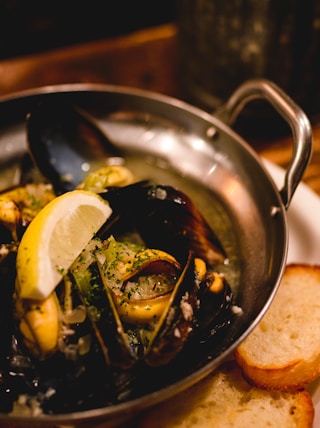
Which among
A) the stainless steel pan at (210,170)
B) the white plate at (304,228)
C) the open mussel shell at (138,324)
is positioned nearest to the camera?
the open mussel shell at (138,324)

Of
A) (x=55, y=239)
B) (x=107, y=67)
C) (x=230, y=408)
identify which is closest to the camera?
(x=55, y=239)

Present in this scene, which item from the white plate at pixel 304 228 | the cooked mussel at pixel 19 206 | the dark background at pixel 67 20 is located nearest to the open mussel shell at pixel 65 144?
the cooked mussel at pixel 19 206

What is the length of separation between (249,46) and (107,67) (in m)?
0.74

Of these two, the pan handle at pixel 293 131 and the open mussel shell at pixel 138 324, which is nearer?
the open mussel shell at pixel 138 324

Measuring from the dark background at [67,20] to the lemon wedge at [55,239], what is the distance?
242cm

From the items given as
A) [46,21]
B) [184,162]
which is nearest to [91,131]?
[184,162]

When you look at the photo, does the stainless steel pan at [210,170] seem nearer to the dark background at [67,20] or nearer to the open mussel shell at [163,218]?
the open mussel shell at [163,218]

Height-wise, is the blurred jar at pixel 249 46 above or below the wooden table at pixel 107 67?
above

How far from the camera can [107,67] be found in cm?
230

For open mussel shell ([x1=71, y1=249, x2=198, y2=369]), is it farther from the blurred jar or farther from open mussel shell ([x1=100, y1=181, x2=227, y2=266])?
the blurred jar

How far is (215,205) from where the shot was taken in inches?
62.0

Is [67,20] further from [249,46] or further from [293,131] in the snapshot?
[293,131]

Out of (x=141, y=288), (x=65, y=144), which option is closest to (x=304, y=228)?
(x=141, y=288)

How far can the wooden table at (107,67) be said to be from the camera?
7.33 feet
